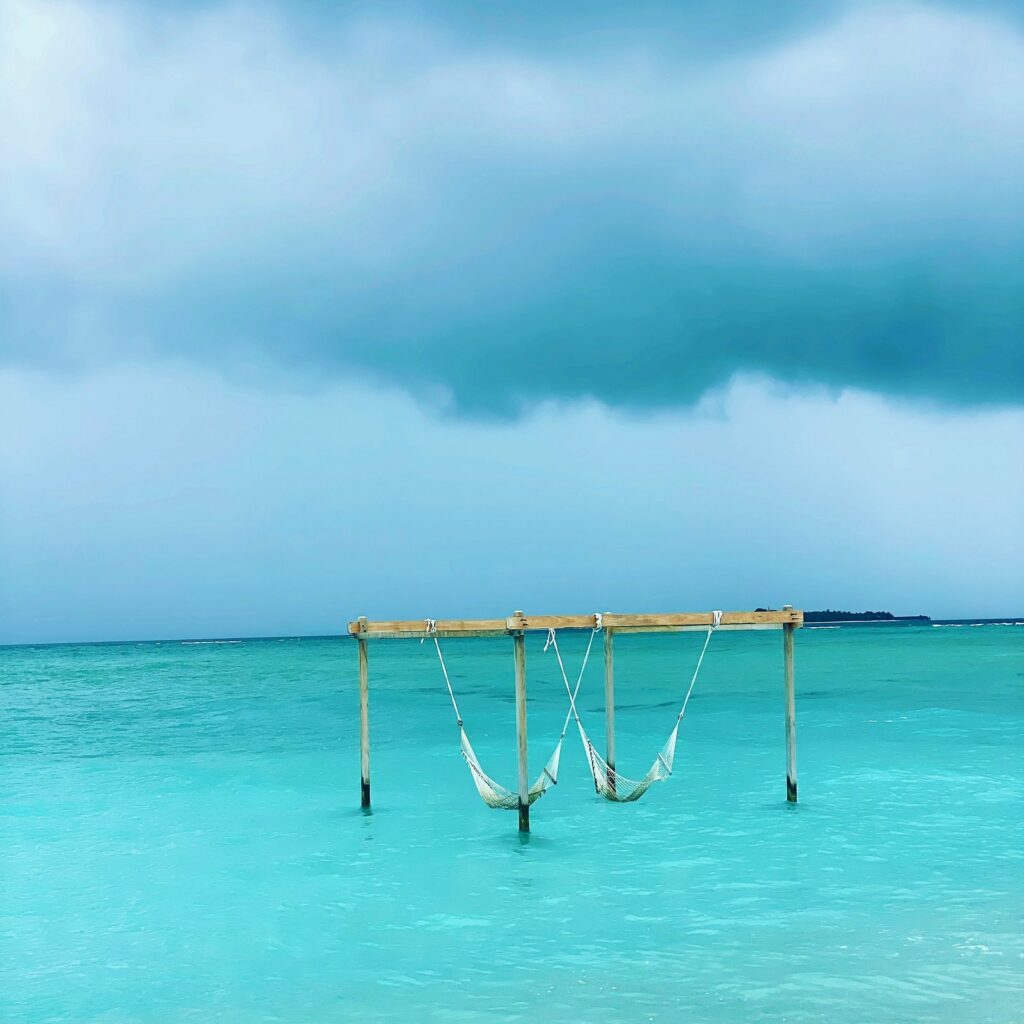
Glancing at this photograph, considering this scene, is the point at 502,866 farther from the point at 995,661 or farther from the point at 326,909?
the point at 995,661

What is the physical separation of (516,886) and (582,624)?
3694mm

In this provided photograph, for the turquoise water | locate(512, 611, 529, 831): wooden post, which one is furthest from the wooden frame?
the turquoise water

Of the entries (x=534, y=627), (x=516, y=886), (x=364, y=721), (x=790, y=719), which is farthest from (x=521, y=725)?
(x=790, y=719)

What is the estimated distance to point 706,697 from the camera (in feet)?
120

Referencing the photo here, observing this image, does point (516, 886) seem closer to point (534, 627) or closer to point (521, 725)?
point (521, 725)

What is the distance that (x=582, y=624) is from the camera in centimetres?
1334

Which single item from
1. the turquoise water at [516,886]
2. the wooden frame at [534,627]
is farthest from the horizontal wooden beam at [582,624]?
the turquoise water at [516,886]

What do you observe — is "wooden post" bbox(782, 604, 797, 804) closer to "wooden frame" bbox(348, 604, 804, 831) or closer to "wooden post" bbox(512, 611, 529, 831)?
"wooden frame" bbox(348, 604, 804, 831)

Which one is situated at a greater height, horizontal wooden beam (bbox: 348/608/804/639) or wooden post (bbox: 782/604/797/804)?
horizontal wooden beam (bbox: 348/608/804/639)

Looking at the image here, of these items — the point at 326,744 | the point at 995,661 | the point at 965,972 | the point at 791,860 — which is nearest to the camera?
the point at 965,972

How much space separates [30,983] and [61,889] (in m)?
3.11

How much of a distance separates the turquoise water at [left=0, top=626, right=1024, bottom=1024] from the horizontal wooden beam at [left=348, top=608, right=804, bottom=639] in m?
2.72

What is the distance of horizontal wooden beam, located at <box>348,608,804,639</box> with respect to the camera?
42.5ft

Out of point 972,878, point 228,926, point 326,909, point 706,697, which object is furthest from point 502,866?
point 706,697
